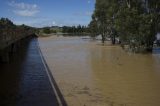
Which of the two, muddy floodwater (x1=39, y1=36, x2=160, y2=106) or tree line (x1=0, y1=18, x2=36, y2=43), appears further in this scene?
tree line (x1=0, y1=18, x2=36, y2=43)

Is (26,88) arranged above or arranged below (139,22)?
below

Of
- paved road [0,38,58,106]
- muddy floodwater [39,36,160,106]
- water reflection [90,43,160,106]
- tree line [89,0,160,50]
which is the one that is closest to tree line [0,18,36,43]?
paved road [0,38,58,106]

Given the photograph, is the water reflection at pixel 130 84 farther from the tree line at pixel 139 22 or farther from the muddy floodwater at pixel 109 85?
the tree line at pixel 139 22

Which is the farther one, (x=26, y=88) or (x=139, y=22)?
(x=139, y=22)

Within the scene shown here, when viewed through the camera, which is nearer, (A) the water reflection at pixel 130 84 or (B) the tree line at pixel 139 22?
(A) the water reflection at pixel 130 84

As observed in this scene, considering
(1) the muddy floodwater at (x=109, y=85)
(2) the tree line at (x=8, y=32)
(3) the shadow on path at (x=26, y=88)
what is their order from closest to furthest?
1. (3) the shadow on path at (x=26, y=88)
2. (1) the muddy floodwater at (x=109, y=85)
3. (2) the tree line at (x=8, y=32)

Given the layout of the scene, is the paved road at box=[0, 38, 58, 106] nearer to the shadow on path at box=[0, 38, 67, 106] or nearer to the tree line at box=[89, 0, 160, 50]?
the shadow on path at box=[0, 38, 67, 106]

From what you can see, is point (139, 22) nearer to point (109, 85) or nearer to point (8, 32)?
point (8, 32)

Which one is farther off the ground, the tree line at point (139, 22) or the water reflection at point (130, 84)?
the tree line at point (139, 22)

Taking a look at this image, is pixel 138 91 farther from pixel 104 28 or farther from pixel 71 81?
pixel 104 28

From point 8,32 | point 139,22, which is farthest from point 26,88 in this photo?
point 139,22

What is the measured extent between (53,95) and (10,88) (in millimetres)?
2725

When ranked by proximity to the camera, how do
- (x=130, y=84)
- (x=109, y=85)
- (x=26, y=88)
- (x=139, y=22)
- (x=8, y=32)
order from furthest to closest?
1. (x=139, y=22)
2. (x=8, y=32)
3. (x=130, y=84)
4. (x=109, y=85)
5. (x=26, y=88)

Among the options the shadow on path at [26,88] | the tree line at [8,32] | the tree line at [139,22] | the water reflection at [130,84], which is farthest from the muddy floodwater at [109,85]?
the tree line at [139,22]
